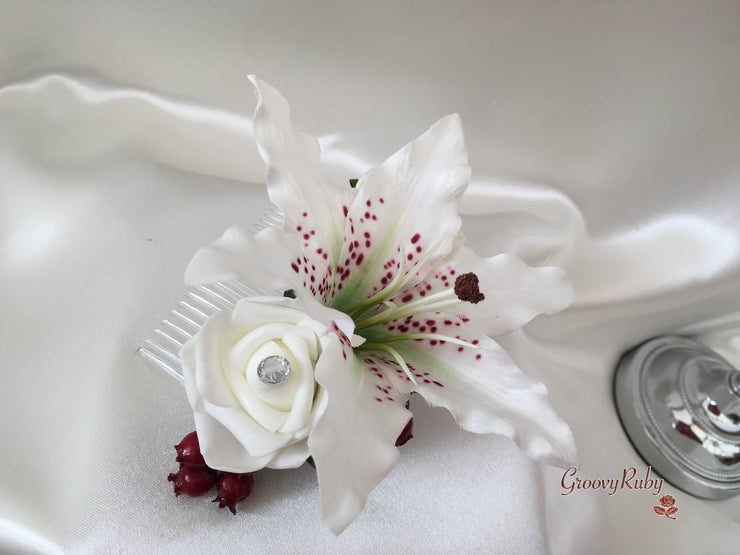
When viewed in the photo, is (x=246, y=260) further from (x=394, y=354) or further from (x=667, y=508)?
(x=667, y=508)

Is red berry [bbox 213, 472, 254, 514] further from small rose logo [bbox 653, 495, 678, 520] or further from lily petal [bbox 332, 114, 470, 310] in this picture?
small rose logo [bbox 653, 495, 678, 520]

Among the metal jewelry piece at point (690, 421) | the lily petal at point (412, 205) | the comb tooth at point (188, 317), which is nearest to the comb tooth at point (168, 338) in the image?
the comb tooth at point (188, 317)

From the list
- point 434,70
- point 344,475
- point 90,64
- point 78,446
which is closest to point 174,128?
point 90,64

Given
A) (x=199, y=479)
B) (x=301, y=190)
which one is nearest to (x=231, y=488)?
(x=199, y=479)

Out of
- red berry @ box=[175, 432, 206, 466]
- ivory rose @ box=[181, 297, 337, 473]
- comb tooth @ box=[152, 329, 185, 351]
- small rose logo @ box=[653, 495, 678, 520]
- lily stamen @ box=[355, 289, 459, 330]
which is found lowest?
small rose logo @ box=[653, 495, 678, 520]

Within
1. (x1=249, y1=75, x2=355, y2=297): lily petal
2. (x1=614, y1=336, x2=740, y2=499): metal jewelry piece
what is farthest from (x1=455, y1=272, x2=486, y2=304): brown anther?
(x1=614, y1=336, x2=740, y2=499): metal jewelry piece

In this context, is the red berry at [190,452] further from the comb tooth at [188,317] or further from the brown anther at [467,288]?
the brown anther at [467,288]

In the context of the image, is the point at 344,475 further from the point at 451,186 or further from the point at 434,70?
the point at 434,70
